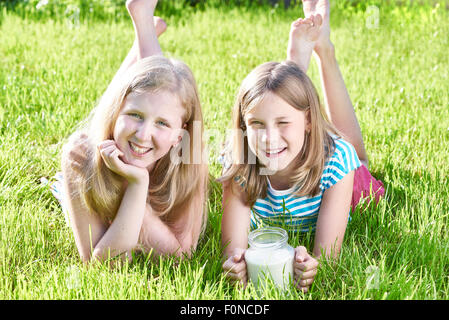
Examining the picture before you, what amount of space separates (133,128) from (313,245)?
903 millimetres

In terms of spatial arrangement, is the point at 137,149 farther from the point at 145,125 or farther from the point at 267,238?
the point at 267,238

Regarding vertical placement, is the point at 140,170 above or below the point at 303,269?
above

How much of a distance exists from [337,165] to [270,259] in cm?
63

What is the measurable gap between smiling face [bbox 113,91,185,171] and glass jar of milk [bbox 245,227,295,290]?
0.53 m

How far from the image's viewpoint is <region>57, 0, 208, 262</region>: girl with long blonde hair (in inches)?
85.0

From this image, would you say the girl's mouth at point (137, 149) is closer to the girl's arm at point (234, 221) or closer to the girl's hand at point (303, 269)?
the girl's arm at point (234, 221)

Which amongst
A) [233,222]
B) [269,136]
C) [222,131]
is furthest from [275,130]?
[222,131]

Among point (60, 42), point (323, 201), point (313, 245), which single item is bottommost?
point (313, 245)

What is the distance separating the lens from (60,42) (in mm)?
5082

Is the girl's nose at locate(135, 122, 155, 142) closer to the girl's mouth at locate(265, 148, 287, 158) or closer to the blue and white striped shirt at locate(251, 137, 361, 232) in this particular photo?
the girl's mouth at locate(265, 148, 287, 158)

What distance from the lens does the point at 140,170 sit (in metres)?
2.14

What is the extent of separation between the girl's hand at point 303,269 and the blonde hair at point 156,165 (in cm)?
57
